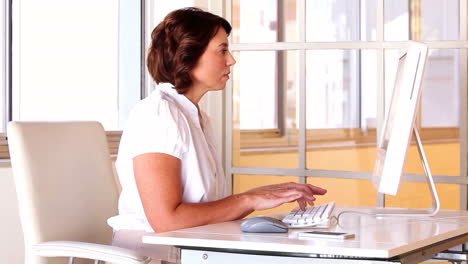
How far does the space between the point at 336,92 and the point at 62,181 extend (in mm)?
1753

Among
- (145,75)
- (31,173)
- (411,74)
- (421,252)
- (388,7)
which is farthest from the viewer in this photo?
(145,75)

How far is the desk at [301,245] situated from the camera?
203 centimetres

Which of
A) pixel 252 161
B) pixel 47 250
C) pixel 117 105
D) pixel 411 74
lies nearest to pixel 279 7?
pixel 252 161

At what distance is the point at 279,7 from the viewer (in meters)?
4.31

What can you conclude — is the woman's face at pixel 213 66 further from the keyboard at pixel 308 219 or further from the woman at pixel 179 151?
the keyboard at pixel 308 219

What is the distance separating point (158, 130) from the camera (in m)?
2.55

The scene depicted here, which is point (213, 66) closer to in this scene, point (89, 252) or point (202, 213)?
point (202, 213)

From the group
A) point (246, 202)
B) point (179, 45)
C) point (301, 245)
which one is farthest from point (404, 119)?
point (179, 45)

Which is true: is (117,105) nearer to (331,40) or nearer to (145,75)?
(145,75)

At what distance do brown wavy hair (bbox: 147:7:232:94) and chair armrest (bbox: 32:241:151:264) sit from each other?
1.93ft

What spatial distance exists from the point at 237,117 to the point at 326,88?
519 millimetres

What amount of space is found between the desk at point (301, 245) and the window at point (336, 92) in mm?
1442

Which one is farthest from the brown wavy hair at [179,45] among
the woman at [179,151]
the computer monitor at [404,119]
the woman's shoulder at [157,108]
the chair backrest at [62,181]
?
the computer monitor at [404,119]

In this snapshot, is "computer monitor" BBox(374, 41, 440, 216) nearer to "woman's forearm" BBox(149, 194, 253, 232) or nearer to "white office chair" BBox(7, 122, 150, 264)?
"woman's forearm" BBox(149, 194, 253, 232)
